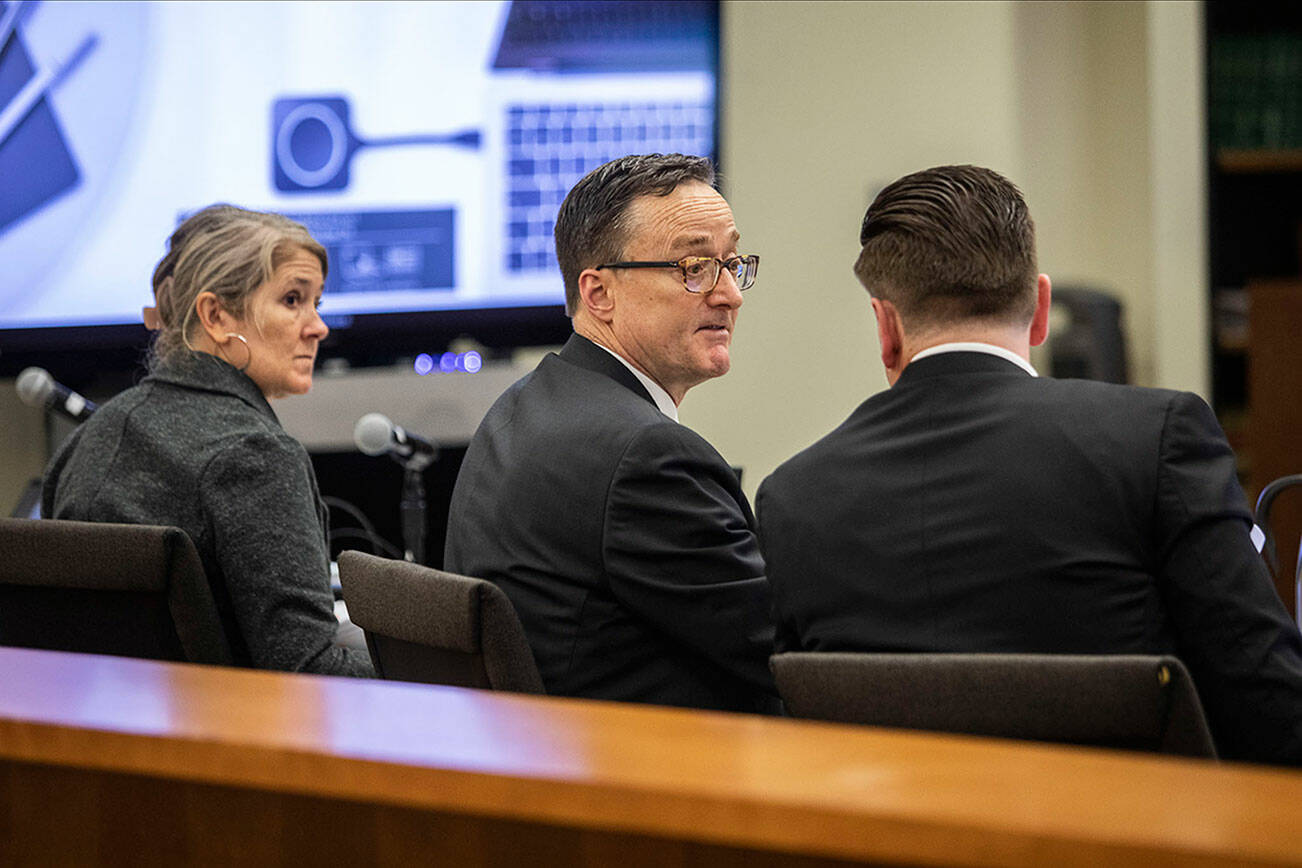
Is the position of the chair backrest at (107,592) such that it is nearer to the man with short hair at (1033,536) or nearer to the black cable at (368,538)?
the man with short hair at (1033,536)

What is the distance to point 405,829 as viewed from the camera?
2.24 feet

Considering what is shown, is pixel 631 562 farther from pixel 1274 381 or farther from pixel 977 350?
pixel 1274 381

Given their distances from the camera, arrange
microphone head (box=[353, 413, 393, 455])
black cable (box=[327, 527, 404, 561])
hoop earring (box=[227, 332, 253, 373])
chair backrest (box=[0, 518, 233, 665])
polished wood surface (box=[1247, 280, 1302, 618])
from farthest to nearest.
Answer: polished wood surface (box=[1247, 280, 1302, 618]) < black cable (box=[327, 527, 404, 561]) < microphone head (box=[353, 413, 393, 455]) < hoop earring (box=[227, 332, 253, 373]) < chair backrest (box=[0, 518, 233, 665])

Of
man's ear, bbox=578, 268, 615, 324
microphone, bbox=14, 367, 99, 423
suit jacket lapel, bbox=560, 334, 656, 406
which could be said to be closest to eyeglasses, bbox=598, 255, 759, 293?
man's ear, bbox=578, 268, 615, 324

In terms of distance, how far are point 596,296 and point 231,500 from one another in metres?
0.53

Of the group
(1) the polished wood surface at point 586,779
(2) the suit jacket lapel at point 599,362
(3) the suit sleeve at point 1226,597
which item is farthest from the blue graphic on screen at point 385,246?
(1) the polished wood surface at point 586,779

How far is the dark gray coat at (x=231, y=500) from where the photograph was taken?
67.2 inches

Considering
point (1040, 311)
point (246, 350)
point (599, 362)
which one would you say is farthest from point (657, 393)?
point (246, 350)

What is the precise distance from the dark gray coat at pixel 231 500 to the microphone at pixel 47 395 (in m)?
0.50

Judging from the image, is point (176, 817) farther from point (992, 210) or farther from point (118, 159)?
point (118, 159)

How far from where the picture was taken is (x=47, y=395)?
2371mm

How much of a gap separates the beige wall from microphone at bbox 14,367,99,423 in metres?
1.76

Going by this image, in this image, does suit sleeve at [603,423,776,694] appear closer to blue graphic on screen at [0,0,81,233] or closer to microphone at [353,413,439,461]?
microphone at [353,413,439,461]

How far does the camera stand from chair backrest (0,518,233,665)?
4.93 ft
